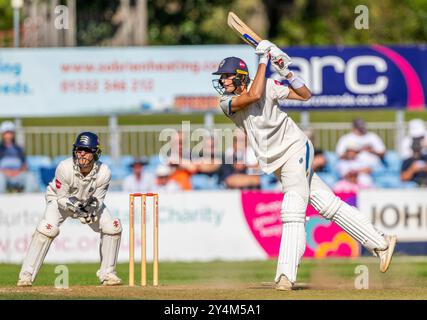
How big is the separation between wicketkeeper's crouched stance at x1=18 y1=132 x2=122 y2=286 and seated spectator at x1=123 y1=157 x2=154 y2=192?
25.4ft

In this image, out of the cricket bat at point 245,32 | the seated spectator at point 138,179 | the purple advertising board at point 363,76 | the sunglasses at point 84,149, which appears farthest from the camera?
the purple advertising board at point 363,76

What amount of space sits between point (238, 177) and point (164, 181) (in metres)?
1.25

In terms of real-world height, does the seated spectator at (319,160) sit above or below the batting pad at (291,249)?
above

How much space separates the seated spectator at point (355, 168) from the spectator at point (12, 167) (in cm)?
523

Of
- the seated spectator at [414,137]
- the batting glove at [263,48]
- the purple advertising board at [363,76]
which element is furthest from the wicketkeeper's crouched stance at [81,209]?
the purple advertising board at [363,76]

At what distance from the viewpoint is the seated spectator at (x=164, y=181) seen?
2083cm

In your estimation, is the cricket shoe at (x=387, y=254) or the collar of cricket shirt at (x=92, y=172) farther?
the collar of cricket shirt at (x=92, y=172)

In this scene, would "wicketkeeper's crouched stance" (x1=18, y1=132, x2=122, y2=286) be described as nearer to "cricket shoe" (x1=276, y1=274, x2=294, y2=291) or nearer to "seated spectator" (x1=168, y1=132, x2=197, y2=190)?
"cricket shoe" (x1=276, y1=274, x2=294, y2=291)

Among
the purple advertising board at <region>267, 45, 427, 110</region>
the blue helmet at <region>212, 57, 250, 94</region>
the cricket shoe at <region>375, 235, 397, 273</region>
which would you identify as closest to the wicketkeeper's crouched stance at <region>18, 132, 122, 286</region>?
the blue helmet at <region>212, 57, 250, 94</region>

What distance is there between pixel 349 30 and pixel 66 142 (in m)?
17.9

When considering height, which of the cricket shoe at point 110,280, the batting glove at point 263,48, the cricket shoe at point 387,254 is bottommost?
the cricket shoe at point 110,280

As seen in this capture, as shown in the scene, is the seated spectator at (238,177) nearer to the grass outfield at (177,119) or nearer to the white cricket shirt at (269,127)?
the grass outfield at (177,119)

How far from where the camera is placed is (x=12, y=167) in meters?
21.4

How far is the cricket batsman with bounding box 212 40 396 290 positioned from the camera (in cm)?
1188
